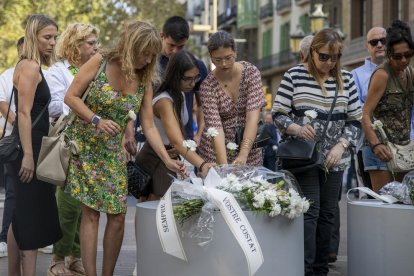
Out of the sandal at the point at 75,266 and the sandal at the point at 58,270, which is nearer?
the sandal at the point at 58,270

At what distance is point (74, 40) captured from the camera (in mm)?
8531

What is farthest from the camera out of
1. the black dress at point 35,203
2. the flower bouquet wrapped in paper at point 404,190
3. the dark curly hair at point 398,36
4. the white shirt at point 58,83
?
the white shirt at point 58,83

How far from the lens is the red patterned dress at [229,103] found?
24.9ft

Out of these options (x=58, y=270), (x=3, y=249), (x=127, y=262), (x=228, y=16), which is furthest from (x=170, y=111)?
(x=228, y=16)

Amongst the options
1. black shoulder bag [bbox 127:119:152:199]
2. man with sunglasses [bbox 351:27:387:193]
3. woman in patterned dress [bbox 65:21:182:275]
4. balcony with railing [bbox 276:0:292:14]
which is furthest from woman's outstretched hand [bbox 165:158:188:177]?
balcony with railing [bbox 276:0:292:14]

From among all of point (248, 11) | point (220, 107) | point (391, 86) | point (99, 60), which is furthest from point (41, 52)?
point (248, 11)

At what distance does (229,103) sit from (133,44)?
1.08m

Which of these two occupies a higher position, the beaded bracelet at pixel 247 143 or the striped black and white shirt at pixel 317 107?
the striped black and white shirt at pixel 317 107

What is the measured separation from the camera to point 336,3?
151 ft

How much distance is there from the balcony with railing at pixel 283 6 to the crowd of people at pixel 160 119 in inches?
1849

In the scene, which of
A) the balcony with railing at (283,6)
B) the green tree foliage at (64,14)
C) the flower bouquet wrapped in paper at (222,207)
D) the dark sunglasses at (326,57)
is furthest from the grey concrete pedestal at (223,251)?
the balcony with railing at (283,6)

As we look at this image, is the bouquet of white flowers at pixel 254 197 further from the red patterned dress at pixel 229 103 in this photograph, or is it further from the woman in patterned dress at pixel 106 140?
the red patterned dress at pixel 229 103

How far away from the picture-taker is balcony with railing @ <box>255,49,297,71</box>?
5425 cm

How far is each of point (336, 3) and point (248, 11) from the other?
19.5 m
